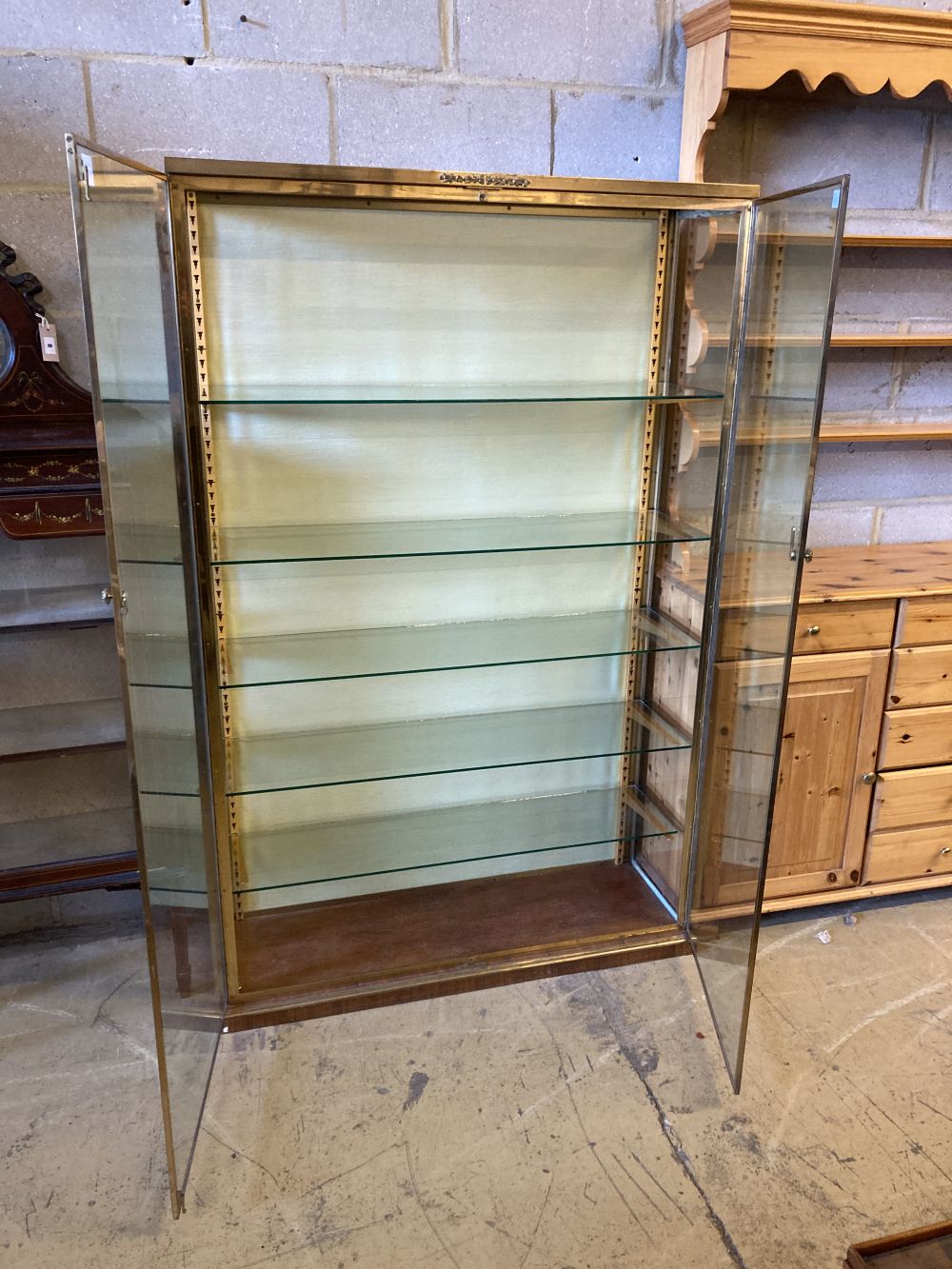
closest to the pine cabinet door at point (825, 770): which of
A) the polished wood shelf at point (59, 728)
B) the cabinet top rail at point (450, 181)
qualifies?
the cabinet top rail at point (450, 181)

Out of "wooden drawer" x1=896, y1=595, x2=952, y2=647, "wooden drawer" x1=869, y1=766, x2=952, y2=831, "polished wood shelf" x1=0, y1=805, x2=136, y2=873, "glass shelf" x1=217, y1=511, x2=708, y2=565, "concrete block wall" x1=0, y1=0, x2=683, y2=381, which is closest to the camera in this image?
"concrete block wall" x1=0, y1=0, x2=683, y2=381

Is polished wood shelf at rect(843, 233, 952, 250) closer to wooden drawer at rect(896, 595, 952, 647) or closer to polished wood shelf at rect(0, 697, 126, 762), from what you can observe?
wooden drawer at rect(896, 595, 952, 647)

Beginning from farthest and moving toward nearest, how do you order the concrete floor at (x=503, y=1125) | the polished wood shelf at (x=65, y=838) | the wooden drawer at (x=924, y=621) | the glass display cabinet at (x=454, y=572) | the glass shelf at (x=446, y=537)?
the wooden drawer at (x=924, y=621), the polished wood shelf at (x=65, y=838), the glass shelf at (x=446, y=537), the glass display cabinet at (x=454, y=572), the concrete floor at (x=503, y=1125)

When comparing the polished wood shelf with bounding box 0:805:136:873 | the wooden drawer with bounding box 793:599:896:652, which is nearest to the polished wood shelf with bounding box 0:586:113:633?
the polished wood shelf with bounding box 0:805:136:873

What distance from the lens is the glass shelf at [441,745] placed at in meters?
2.16

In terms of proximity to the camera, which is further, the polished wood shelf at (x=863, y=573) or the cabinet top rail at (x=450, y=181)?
the polished wood shelf at (x=863, y=573)

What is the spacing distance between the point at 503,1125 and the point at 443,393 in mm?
1462

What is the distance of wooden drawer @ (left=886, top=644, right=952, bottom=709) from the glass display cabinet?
0.51 m

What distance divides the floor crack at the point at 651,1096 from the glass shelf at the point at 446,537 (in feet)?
3.30

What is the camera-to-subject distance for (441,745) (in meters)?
2.25

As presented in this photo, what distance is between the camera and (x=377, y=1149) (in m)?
1.71

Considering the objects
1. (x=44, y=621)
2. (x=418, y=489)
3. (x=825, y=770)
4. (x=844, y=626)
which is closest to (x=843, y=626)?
(x=844, y=626)

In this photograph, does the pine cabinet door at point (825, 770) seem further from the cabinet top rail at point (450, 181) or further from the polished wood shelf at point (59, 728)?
the polished wood shelf at point (59, 728)

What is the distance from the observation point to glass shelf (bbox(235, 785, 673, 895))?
88.9 inches
